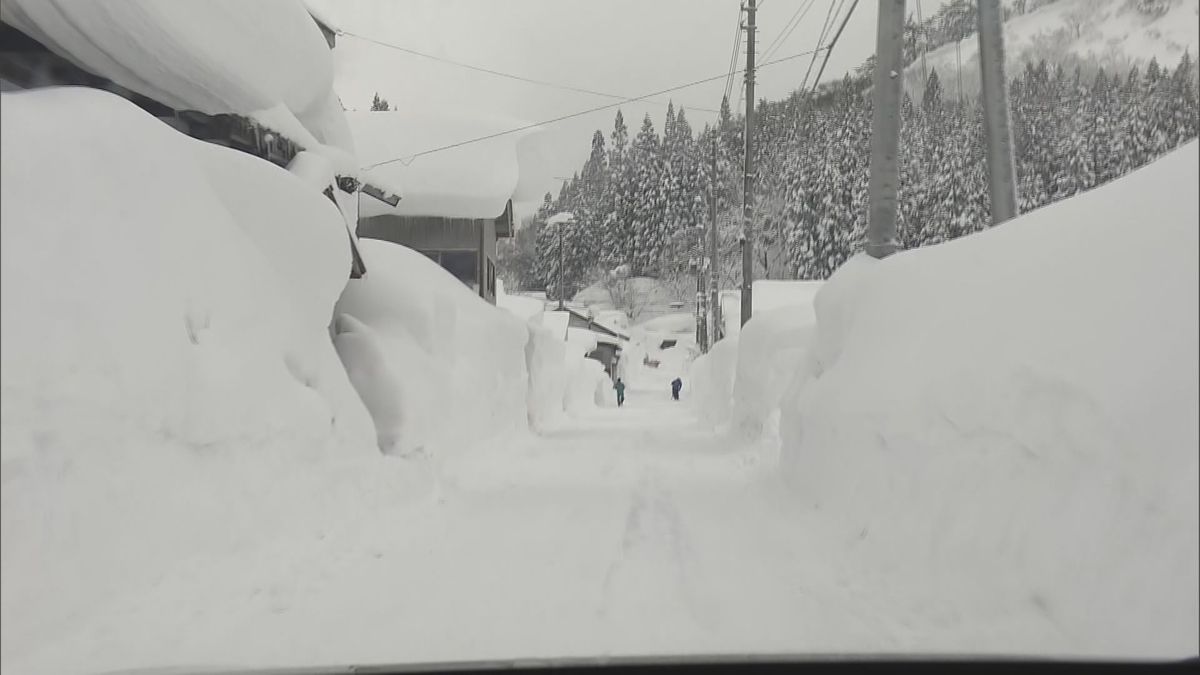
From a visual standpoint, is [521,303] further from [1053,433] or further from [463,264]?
[1053,433]

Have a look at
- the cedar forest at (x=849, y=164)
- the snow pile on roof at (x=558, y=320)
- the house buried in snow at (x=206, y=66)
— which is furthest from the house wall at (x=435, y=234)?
the cedar forest at (x=849, y=164)

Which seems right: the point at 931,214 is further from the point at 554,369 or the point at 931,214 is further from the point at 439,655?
the point at 554,369

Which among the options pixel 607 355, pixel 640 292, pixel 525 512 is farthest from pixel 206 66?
pixel 607 355

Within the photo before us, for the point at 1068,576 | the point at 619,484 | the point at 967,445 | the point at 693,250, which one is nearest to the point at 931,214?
the point at 967,445

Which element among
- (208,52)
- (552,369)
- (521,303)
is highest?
(521,303)

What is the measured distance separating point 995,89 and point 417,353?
25.0 ft

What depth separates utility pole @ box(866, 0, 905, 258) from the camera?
552 cm

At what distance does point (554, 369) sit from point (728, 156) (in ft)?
54.3

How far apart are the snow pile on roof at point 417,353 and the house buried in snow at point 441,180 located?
685cm

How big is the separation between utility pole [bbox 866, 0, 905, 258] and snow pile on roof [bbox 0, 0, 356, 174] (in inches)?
250

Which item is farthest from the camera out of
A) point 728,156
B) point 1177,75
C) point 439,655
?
point 728,156

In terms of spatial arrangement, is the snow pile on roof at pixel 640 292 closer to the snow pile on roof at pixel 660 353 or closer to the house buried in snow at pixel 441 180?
the snow pile on roof at pixel 660 353

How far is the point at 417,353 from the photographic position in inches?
392

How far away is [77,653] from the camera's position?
310 centimetres
